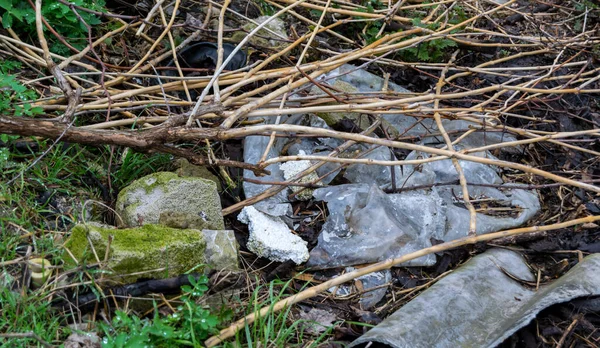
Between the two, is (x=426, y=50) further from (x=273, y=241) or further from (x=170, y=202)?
(x=170, y=202)

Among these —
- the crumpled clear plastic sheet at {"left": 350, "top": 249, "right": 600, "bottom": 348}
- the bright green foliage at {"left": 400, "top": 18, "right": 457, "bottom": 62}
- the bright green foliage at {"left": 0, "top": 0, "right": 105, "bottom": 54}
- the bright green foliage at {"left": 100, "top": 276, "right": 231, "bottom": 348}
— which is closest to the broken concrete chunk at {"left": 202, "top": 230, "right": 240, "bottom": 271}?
the bright green foliage at {"left": 100, "top": 276, "right": 231, "bottom": 348}

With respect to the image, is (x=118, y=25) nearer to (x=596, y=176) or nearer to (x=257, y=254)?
(x=257, y=254)

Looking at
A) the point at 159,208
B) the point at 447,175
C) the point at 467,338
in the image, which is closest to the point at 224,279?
the point at 159,208

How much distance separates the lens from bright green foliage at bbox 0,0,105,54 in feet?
11.1

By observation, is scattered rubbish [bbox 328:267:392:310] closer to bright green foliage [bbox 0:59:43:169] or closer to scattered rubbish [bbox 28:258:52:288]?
scattered rubbish [bbox 28:258:52:288]

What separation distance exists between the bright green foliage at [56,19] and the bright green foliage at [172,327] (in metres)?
1.87

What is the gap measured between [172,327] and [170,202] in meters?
0.79

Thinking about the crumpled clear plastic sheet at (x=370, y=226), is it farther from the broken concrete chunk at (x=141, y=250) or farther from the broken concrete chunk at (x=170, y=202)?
the broken concrete chunk at (x=141, y=250)

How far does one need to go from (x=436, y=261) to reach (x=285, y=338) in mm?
960

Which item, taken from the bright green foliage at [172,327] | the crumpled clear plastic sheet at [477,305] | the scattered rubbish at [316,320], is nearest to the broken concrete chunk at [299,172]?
the scattered rubbish at [316,320]

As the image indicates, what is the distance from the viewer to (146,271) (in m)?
2.52

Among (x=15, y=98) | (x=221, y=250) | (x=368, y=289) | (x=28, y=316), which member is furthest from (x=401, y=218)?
(x=15, y=98)

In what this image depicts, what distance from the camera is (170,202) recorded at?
9.65 ft

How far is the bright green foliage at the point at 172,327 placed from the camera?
7.25ft
